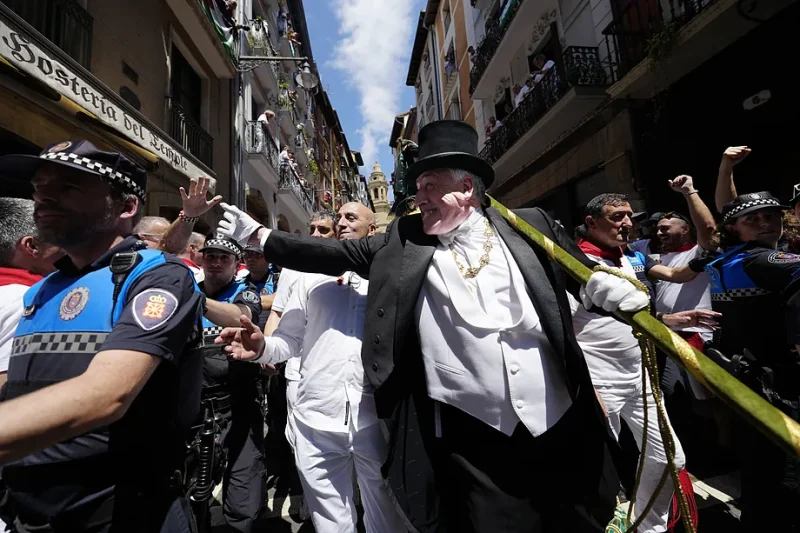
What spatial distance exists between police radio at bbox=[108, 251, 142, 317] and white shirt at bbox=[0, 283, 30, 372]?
2.92ft

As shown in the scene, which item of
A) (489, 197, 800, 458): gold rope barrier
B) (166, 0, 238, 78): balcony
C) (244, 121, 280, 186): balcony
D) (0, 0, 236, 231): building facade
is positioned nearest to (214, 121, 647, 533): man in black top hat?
(489, 197, 800, 458): gold rope barrier

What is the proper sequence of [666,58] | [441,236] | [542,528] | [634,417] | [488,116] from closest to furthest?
[542,528]
[441,236]
[634,417]
[666,58]
[488,116]

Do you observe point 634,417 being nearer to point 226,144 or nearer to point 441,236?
point 441,236

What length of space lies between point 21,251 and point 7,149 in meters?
4.52

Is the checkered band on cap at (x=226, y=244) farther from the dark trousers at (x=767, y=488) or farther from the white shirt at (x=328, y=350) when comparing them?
the dark trousers at (x=767, y=488)

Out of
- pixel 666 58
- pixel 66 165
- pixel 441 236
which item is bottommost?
pixel 441 236

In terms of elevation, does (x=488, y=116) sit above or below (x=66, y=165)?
above

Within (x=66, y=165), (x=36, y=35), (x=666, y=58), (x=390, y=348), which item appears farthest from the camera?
(x=666, y=58)

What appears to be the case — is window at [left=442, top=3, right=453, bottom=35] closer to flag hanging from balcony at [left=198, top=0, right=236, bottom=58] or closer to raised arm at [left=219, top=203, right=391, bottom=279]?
flag hanging from balcony at [left=198, top=0, right=236, bottom=58]

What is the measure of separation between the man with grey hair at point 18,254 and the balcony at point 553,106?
924 centimetres

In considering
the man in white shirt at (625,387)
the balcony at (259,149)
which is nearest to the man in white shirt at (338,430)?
the man in white shirt at (625,387)

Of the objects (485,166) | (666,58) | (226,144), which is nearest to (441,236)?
(485,166)

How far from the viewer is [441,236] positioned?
6.69 feet

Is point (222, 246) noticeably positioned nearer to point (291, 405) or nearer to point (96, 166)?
point (291, 405)
